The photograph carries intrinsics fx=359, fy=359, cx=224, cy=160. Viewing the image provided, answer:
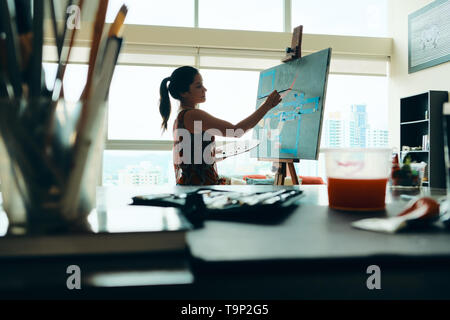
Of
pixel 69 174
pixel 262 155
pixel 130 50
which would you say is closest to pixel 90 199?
pixel 69 174

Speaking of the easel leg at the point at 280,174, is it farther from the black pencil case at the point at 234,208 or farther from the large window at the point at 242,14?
the large window at the point at 242,14

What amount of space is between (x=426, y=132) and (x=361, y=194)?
461 cm

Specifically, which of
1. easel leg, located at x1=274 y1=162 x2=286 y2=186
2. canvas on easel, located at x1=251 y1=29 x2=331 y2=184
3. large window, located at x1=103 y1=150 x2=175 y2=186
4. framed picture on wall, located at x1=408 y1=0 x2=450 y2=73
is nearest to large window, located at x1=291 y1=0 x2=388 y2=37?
framed picture on wall, located at x1=408 y1=0 x2=450 y2=73

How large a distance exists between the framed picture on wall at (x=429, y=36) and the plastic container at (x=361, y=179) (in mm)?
4369

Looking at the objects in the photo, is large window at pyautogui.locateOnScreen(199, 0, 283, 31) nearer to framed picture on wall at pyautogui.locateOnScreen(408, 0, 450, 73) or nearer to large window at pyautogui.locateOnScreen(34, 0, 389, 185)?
large window at pyautogui.locateOnScreen(34, 0, 389, 185)

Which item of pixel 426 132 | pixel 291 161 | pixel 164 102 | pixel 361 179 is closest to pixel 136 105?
pixel 164 102

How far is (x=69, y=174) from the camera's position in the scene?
0.39m

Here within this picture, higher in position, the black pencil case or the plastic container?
the plastic container

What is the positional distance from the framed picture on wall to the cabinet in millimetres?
429

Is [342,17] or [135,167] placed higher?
[342,17]

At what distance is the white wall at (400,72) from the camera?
14.9 feet

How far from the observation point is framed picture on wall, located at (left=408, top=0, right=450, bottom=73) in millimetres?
4156

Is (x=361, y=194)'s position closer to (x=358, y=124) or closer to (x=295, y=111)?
(x=295, y=111)

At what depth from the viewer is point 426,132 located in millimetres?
4543
